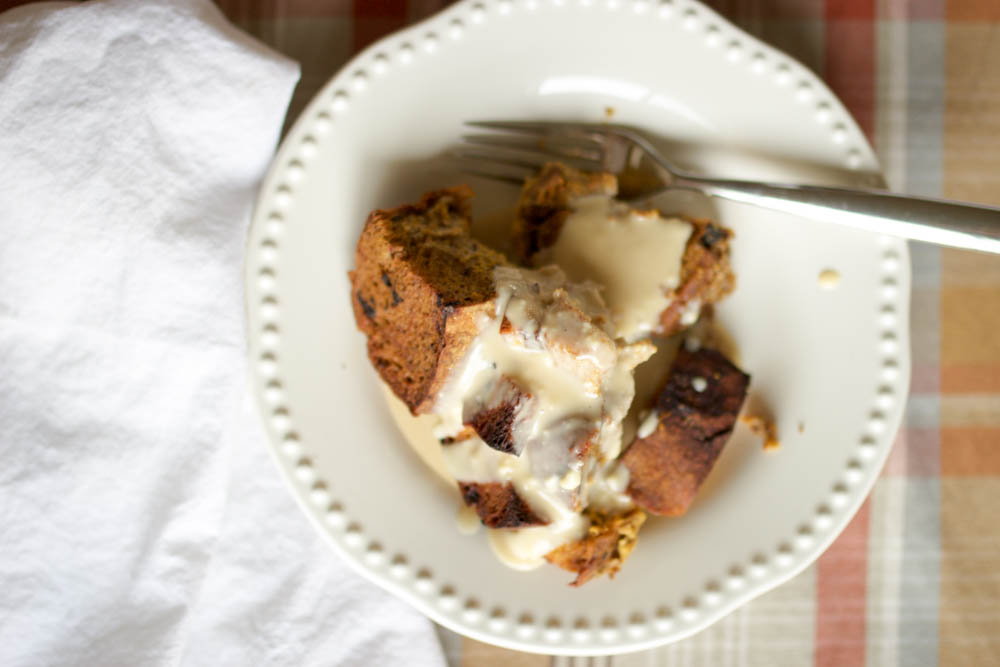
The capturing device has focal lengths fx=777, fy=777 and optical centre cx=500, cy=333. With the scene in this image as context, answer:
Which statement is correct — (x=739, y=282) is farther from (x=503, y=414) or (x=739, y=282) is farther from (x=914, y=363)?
(x=503, y=414)

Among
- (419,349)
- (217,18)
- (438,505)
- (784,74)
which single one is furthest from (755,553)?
(217,18)

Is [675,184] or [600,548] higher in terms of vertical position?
[675,184]

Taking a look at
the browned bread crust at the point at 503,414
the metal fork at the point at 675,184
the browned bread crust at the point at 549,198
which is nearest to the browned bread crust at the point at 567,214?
the browned bread crust at the point at 549,198

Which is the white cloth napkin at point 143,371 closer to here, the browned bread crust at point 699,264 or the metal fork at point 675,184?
the metal fork at point 675,184

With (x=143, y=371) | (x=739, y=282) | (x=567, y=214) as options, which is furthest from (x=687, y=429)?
(x=143, y=371)

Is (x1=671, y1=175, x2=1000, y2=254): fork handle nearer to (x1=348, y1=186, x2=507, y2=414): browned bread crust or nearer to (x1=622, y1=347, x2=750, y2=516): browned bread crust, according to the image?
(x1=622, y1=347, x2=750, y2=516): browned bread crust

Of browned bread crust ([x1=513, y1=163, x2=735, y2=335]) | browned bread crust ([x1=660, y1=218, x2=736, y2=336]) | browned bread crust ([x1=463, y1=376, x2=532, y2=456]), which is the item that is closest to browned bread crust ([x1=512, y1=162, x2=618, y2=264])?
browned bread crust ([x1=513, y1=163, x2=735, y2=335])

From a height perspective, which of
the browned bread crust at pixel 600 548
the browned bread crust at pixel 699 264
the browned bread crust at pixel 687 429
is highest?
the browned bread crust at pixel 699 264

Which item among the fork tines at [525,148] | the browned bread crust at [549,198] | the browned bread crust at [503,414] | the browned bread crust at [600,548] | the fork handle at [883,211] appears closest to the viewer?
the browned bread crust at [503,414]
